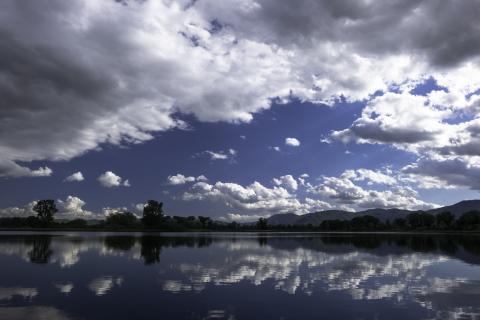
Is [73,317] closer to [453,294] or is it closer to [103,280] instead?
[103,280]

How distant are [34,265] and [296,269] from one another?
92.8 ft

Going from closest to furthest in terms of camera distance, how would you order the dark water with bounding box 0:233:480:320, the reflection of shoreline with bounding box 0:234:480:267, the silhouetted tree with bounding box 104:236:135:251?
the dark water with bounding box 0:233:480:320, the reflection of shoreline with bounding box 0:234:480:267, the silhouetted tree with bounding box 104:236:135:251

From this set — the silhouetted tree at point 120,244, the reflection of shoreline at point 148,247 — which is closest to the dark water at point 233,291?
the reflection of shoreline at point 148,247

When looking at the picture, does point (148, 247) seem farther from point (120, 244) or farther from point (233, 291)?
point (233, 291)

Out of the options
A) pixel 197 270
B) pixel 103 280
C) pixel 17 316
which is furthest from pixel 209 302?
pixel 197 270

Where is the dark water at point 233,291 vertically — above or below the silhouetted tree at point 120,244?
below

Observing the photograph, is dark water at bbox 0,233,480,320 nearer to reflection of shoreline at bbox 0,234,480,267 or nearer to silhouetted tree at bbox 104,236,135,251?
reflection of shoreline at bbox 0,234,480,267

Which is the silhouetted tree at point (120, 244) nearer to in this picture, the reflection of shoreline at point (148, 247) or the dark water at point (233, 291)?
the reflection of shoreline at point (148, 247)

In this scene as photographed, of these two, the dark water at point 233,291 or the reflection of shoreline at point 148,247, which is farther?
the reflection of shoreline at point 148,247

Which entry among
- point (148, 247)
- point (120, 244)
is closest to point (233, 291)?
point (148, 247)

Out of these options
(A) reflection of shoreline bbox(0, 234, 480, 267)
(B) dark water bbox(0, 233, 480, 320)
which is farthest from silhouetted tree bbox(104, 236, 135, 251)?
(B) dark water bbox(0, 233, 480, 320)

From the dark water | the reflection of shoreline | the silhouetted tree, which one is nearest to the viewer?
the dark water

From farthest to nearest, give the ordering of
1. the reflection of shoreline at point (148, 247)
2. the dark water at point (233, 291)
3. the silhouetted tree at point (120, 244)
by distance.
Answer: the silhouetted tree at point (120, 244) → the reflection of shoreline at point (148, 247) → the dark water at point (233, 291)

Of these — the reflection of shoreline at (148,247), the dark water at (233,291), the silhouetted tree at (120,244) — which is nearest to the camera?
the dark water at (233,291)
